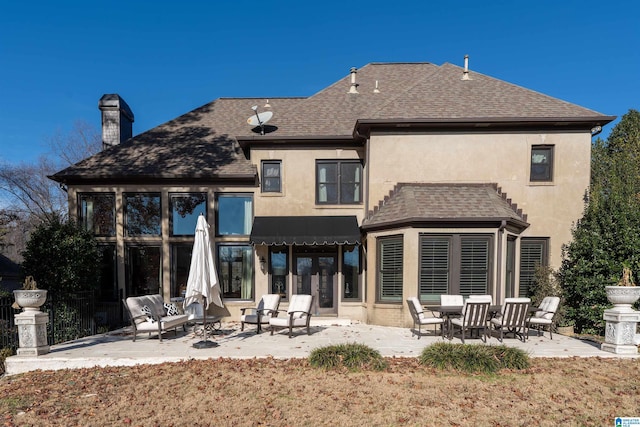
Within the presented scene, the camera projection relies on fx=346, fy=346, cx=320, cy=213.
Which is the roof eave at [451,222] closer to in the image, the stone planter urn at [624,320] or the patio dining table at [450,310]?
the patio dining table at [450,310]

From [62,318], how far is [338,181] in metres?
10.4

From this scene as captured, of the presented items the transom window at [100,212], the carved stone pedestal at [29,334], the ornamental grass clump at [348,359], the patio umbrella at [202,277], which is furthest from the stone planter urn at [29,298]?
the ornamental grass clump at [348,359]

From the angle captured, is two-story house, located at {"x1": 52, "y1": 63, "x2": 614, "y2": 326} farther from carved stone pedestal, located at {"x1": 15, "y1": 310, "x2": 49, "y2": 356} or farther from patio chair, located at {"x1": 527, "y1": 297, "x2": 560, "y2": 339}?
carved stone pedestal, located at {"x1": 15, "y1": 310, "x2": 49, "y2": 356}

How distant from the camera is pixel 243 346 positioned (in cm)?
945

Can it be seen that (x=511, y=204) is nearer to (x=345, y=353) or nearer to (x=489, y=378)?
(x=489, y=378)

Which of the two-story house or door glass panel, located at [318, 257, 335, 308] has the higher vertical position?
the two-story house

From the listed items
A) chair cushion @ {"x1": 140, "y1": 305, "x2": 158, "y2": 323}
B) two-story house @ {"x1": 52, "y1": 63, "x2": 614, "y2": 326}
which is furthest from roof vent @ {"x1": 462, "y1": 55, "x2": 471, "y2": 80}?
chair cushion @ {"x1": 140, "y1": 305, "x2": 158, "y2": 323}

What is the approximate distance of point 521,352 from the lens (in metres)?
7.83

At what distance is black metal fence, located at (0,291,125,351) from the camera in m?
9.52

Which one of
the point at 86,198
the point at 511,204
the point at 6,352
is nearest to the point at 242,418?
the point at 6,352

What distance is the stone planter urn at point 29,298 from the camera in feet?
27.4

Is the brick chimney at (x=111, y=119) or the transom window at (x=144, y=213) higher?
the brick chimney at (x=111, y=119)

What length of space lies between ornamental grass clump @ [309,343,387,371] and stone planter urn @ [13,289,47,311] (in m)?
6.85

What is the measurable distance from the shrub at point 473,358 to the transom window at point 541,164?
804 cm
